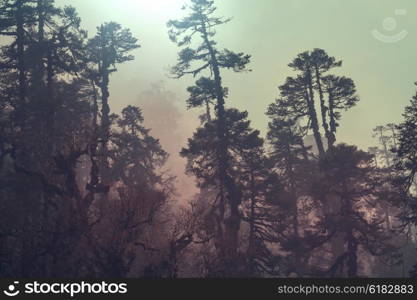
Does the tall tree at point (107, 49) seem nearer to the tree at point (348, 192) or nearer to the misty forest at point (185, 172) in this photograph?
the misty forest at point (185, 172)

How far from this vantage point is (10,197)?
2236 centimetres

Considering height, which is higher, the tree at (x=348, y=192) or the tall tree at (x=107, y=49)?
the tall tree at (x=107, y=49)

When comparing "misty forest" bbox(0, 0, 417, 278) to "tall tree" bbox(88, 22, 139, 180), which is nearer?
"misty forest" bbox(0, 0, 417, 278)

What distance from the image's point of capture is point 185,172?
27672 mm

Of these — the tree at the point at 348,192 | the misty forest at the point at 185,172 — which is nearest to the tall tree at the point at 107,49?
the misty forest at the point at 185,172

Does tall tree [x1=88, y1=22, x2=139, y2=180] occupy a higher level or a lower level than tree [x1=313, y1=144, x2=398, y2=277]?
higher

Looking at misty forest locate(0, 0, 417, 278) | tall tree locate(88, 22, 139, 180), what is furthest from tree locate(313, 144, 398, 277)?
tall tree locate(88, 22, 139, 180)

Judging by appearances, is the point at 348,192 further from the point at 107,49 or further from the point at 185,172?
the point at 107,49

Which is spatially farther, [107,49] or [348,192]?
[107,49]

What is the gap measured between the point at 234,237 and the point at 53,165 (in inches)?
453

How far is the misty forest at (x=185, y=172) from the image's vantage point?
1817cm

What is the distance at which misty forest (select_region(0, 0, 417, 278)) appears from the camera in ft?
59.6

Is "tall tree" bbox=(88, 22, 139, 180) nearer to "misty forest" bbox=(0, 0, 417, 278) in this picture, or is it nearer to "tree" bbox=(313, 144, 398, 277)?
"misty forest" bbox=(0, 0, 417, 278)

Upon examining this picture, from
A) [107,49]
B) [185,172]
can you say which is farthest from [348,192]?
[107,49]
